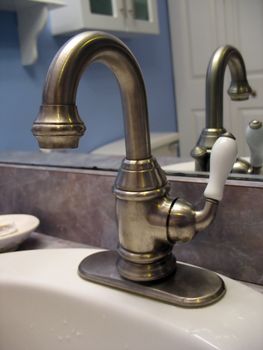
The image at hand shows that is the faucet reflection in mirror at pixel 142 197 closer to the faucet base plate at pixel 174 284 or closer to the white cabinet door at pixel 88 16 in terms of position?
the faucet base plate at pixel 174 284

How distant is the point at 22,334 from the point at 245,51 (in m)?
0.52

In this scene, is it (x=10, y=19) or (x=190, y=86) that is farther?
(x=10, y=19)

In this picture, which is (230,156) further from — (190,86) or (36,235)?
(36,235)

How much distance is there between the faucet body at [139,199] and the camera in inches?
17.2

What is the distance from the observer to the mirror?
2.09 feet

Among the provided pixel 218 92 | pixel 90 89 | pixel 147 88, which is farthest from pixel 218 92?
pixel 90 89

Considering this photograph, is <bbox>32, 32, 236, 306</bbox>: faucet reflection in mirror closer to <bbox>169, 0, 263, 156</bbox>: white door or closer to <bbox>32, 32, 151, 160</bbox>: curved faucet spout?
<bbox>32, 32, 151, 160</bbox>: curved faucet spout

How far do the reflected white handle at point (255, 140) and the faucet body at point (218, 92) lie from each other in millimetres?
18

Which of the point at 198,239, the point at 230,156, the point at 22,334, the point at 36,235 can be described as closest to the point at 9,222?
the point at 36,235

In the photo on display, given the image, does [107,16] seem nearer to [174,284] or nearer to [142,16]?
[142,16]

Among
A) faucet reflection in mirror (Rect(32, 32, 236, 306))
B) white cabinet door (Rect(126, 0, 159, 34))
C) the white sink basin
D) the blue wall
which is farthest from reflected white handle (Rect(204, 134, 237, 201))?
white cabinet door (Rect(126, 0, 159, 34))

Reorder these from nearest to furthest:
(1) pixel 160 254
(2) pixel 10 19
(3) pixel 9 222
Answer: (1) pixel 160 254 < (3) pixel 9 222 < (2) pixel 10 19

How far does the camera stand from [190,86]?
2.30ft

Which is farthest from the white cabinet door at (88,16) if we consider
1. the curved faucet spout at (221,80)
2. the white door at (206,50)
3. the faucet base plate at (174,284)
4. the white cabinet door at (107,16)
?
the faucet base plate at (174,284)
